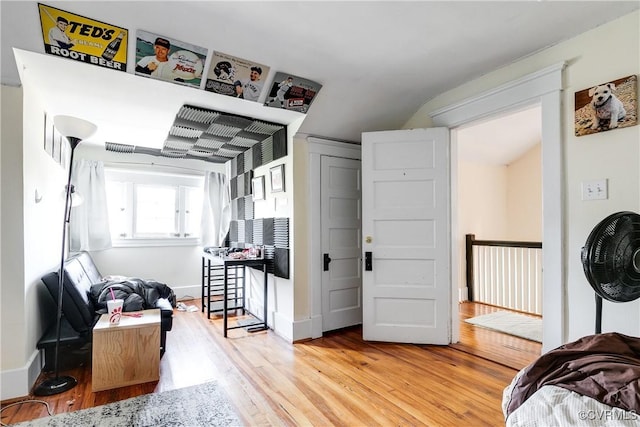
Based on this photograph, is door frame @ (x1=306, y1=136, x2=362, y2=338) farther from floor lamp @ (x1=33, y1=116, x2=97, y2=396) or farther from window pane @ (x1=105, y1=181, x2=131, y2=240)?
window pane @ (x1=105, y1=181, x2=131, y2=240)

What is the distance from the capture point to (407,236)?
9.99 feet

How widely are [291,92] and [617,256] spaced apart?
2.36 meters

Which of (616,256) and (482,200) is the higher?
(482,200)

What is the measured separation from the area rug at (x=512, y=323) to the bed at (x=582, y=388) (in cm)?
223

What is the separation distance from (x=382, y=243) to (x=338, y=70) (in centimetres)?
157

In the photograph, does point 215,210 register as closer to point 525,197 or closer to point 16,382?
point 16,382

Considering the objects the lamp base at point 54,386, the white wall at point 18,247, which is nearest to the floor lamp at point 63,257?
the lamp base at point 54,386

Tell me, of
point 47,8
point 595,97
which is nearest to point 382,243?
point 595,97

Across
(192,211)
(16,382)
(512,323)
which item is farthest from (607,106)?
(192,211)

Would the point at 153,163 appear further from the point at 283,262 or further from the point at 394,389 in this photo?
the point at 394,389

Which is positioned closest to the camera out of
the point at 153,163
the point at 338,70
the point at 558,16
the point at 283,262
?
the point at 558,16

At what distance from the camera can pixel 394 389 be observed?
220 centimetres

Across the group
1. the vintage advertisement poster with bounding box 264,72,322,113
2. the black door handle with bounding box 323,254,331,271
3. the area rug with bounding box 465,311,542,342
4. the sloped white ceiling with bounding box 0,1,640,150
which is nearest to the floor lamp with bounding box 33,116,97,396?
the sloped white ceiling with bounding box 0,1,640,150

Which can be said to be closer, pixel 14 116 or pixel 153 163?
pixel 14 116
